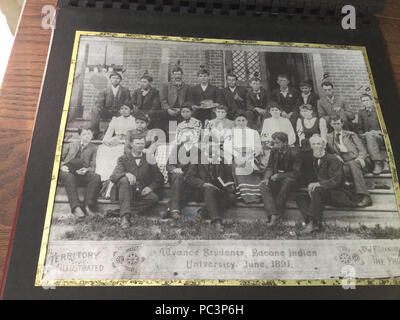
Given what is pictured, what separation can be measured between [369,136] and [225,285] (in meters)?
1.59

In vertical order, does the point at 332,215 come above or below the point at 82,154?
below

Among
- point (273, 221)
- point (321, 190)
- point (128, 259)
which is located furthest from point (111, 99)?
point (321, 190)

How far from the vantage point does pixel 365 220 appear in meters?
3.18

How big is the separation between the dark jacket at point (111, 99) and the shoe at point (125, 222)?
0.82 m

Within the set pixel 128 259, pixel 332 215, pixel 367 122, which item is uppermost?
pixel 367 122

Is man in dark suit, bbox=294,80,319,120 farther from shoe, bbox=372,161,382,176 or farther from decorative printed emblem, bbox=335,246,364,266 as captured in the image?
decorative printed emblem, bbox=335,246,364,266

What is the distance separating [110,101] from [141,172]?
637mm

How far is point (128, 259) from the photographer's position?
2936 mm

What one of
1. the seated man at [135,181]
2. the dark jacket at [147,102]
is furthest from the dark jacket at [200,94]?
the seated man at [135,181]

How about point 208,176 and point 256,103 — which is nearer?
point 208,176

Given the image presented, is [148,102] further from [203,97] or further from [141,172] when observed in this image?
[141,172]

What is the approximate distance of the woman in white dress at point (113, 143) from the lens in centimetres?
323

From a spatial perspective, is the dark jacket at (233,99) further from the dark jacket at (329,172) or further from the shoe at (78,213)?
the shoe at (78,213)
